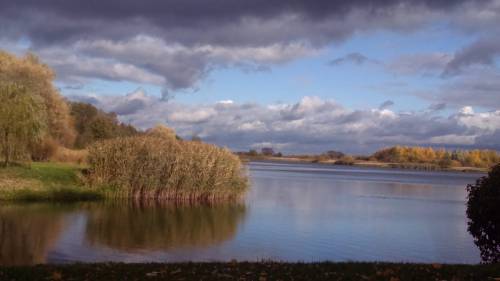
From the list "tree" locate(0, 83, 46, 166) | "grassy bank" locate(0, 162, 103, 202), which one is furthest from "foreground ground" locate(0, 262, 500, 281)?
"tree" locate(0, 83, 46, 166)

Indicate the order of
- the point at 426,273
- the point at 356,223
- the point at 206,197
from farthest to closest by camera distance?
the point at 206,197 → the point at 356,223 → the point at 426,273

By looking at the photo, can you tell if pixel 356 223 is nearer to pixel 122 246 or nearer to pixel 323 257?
pixel 323 257

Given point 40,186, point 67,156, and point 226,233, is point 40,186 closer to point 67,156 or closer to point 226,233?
point 226,233

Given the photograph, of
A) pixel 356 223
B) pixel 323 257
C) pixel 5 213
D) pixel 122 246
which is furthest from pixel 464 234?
pixel 5 213

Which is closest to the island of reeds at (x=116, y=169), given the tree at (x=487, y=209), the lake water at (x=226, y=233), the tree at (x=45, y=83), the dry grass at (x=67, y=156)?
the lake water at (x=226, y=233)

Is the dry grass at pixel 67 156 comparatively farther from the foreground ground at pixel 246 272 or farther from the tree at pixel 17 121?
the foreground ground at pixel 246 272

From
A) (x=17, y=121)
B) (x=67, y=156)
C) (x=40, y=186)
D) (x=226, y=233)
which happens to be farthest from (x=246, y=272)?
(x=67, y=156)

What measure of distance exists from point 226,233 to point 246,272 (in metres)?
13.8

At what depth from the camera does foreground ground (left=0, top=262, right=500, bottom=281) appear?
1175 cm

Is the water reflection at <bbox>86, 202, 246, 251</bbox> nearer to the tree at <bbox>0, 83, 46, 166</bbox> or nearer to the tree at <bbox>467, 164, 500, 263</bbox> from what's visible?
the tree at <bbox>0, 83, 46, 166</bbox>

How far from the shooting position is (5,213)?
27484mm

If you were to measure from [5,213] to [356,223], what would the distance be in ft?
57.7

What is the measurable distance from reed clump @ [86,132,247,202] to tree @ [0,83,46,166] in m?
4.00

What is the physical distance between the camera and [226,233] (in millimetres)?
26109
